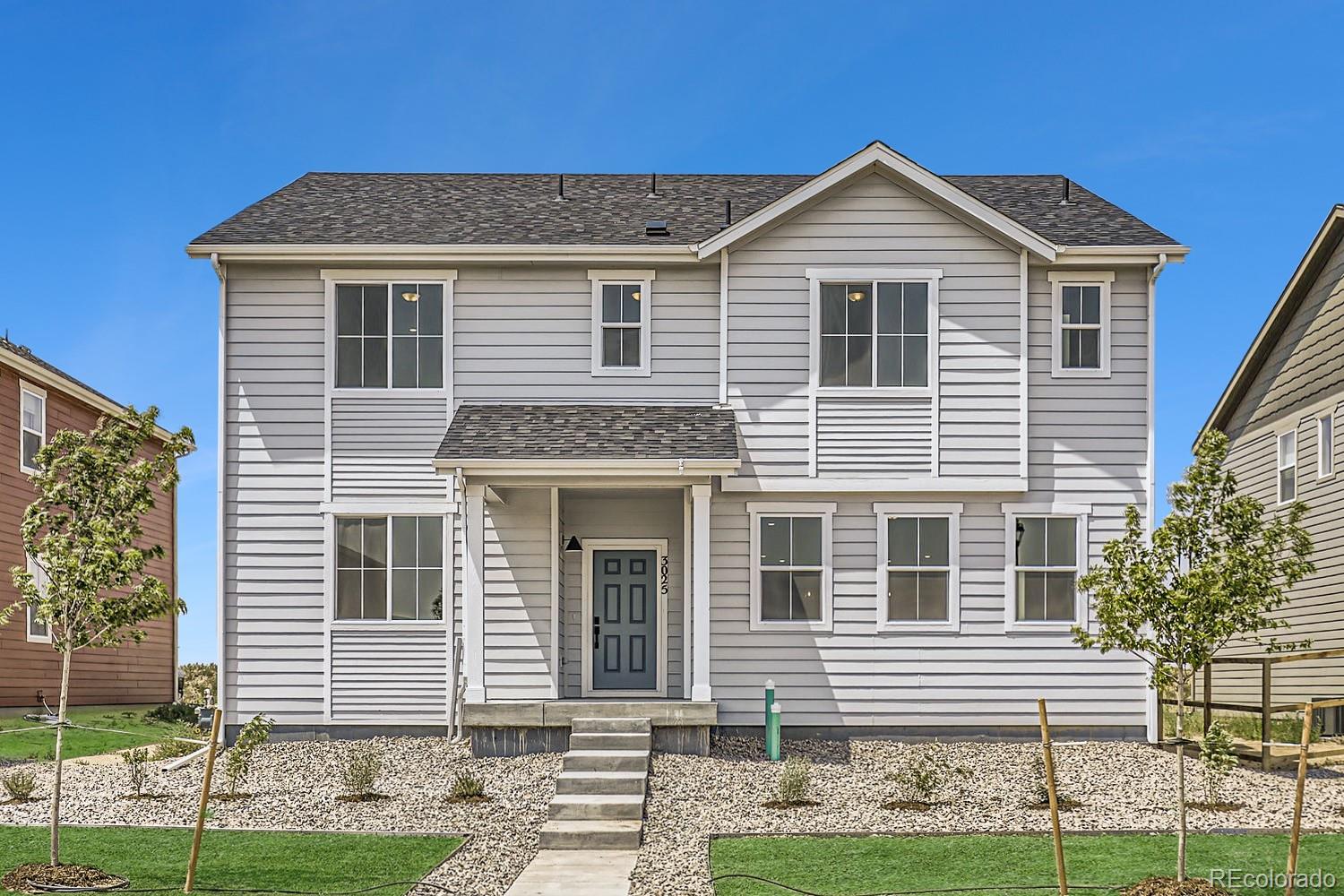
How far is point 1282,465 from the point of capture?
20.9 meters

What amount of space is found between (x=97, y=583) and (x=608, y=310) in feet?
27.9

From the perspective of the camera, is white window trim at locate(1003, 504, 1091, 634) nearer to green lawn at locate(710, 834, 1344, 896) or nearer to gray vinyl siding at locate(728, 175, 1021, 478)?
gray vinyl siding at locate(728, 175, 1021, 478)

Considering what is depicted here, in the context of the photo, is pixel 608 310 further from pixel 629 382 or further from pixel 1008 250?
pixel 1008 250

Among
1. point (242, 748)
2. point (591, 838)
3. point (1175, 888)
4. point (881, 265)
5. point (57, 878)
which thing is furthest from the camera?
point (881, 265)

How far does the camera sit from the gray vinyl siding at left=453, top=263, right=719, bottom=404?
17.3 metres

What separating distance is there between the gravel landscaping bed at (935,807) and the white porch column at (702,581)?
3.57ft

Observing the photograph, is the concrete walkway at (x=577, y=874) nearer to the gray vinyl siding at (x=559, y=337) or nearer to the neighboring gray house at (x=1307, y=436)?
the gray vinyl siding at (x=559, y=337)

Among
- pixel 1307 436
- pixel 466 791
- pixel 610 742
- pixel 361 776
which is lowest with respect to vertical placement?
pixel 466 791

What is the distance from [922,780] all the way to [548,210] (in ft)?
32.3

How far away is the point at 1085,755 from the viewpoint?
15883 mm

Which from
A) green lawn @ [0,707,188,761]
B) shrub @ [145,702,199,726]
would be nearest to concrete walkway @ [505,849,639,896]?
green lawn @ [0,707,188,761]

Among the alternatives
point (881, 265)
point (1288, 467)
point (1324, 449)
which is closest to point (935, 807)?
point (881, 265)

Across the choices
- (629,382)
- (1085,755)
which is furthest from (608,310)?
(1085,755)

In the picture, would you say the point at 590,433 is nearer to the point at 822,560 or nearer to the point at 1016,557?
the point at 822,560
